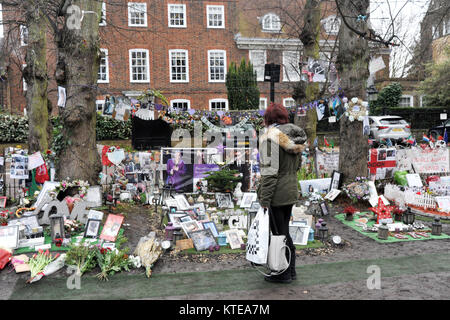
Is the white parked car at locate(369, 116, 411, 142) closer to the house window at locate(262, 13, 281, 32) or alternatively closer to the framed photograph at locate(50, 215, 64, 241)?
the house window at locate(262, 13, 281, 32)

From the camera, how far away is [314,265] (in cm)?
494

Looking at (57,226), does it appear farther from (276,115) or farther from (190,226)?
(276,115)

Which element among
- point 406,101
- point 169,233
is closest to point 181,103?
point 406,101

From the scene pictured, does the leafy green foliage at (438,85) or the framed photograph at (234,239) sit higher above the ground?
the leafy green foliage at (438,85)

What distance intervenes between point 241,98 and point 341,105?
14.2 m

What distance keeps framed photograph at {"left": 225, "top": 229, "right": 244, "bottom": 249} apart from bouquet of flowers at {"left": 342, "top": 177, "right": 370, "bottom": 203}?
3731 millimetres

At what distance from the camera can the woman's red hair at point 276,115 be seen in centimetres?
420

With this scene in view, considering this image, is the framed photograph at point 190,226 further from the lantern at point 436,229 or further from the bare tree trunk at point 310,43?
the bare tree trunk at point 310,43

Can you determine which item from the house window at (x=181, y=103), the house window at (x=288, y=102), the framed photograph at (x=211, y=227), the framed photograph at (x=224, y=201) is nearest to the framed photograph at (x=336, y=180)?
the framed photograph at (x=224, y=201)

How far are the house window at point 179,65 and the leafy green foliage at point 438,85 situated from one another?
15772 mm

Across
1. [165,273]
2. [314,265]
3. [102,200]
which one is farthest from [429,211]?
[102,200]

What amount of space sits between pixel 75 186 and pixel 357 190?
5.82 metres

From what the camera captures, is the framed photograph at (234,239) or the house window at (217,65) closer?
the framed photograph at (234,239)

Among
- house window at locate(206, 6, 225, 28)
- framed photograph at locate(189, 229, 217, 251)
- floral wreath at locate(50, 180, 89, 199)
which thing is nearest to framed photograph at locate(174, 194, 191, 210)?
framed photograph at locate(189, 229, 217, 251)
